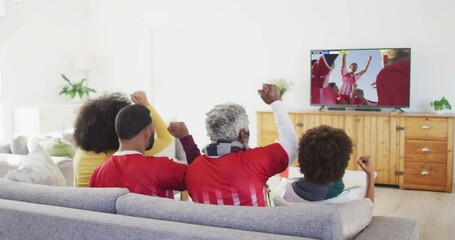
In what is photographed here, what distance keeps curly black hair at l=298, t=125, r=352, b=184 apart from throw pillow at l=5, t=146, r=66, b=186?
1.27m

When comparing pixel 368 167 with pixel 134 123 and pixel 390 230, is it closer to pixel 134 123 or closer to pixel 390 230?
pixel 390 230

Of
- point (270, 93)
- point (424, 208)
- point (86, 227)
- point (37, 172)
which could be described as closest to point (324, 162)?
point (270, 93)

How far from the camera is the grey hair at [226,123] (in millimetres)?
2119

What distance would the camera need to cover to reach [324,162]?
2.19 m

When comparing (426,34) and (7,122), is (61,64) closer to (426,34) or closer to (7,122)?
(7,122)


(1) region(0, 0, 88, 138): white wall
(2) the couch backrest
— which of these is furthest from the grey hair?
(1) region(0, 0, 88, 138): white wall

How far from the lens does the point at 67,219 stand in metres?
1.86

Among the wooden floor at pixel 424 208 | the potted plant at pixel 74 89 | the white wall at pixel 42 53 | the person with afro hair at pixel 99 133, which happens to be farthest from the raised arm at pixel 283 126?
the potted plant at pixel 74 89

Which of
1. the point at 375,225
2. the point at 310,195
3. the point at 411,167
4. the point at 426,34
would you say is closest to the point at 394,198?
the point at 411,167

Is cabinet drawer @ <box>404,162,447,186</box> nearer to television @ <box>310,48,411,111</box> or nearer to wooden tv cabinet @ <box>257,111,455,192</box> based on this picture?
wooden tv cabinet @ <box>257,111,455,192</box>

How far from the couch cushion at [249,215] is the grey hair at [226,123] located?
37 cm

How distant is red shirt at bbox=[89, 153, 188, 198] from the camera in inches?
86.4

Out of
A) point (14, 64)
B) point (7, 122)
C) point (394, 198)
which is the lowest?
point (394, 198)

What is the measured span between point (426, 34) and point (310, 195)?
4.09 meters
